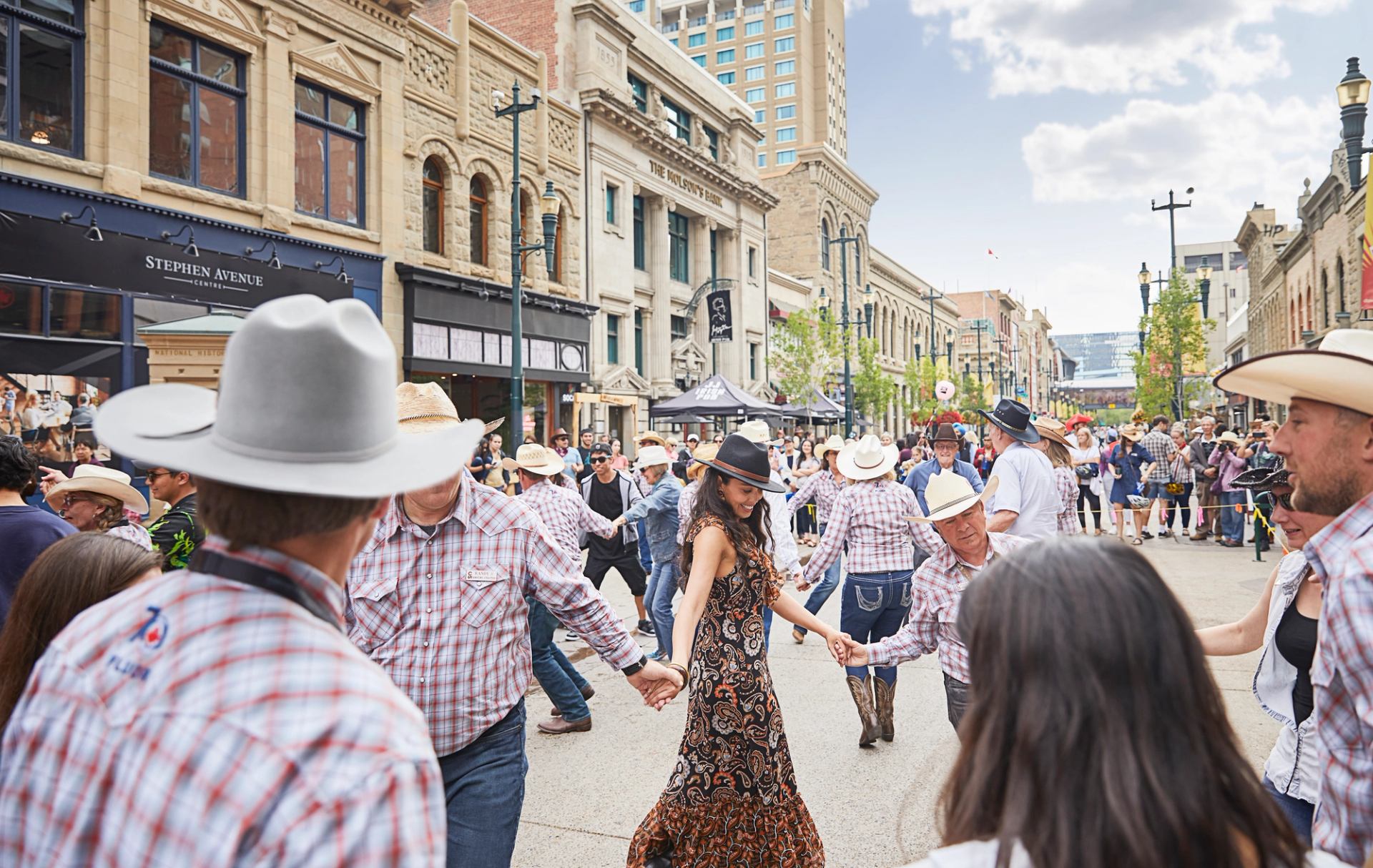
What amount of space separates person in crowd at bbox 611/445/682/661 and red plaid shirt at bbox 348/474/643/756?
4.79m

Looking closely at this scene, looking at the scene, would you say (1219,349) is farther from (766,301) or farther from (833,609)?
(833,609)

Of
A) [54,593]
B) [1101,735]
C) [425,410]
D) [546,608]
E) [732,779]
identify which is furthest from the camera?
[546,608]

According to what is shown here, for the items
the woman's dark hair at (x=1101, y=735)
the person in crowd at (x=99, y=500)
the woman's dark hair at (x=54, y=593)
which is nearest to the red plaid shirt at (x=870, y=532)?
the person in crowd at (x=99, y=500)

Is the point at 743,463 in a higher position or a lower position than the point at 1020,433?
lower

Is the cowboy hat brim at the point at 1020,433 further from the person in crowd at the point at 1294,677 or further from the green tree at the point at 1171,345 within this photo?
the green tree at the point at 1171,345

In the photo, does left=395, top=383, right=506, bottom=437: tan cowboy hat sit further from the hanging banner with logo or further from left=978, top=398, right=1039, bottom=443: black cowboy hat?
the hanging banner with logo

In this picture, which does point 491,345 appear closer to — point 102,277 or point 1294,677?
point 102,277

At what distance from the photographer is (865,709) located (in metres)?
5.94

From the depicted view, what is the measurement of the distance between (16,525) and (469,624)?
246 centimetres

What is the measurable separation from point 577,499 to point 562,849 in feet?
13.7

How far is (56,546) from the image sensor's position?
2.36 m

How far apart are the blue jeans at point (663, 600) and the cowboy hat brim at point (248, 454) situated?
21.8ft

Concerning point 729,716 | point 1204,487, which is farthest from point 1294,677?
point 1204,487

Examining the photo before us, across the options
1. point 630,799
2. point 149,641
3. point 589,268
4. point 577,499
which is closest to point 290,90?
point 589,268
